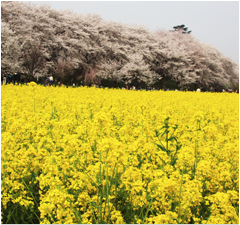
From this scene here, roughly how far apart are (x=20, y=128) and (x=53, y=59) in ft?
96.5

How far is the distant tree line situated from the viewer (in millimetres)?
26000

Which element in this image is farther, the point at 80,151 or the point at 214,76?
the point at 214,76

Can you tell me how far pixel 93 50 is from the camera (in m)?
33.6

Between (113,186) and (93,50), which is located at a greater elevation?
(93,50)

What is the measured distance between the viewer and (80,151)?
3197 mm

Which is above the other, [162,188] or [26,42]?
[26,42]

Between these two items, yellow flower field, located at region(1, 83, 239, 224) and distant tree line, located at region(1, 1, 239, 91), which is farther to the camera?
distant tree line, located at region(1, 1, 239, 91)

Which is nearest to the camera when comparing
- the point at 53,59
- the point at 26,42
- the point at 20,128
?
the point at 20,128

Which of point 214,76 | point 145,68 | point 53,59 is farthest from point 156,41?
point 53,59

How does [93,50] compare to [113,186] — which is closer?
[113,186]

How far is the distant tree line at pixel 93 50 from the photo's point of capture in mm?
26000

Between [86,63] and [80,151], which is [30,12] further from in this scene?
[80,151]

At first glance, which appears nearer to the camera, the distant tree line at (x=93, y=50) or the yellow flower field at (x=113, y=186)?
the yellow flower field at (x=113, y=186)

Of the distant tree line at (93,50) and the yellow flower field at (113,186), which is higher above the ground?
the distant tree line at (93,50)
